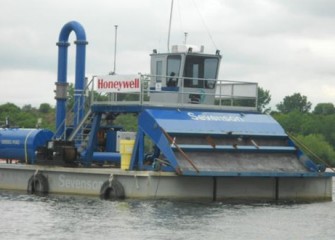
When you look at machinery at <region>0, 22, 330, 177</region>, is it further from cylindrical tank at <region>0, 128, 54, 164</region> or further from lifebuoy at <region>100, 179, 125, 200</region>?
lifebuoy at <region>100, 179, 125, 200</region>

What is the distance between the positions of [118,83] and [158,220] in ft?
32.9

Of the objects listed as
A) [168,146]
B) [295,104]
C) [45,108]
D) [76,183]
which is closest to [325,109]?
[295,104]

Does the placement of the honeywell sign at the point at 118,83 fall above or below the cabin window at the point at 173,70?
below

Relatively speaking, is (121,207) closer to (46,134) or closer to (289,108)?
(46,134)

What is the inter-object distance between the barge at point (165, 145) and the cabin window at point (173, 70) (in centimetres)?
A: 4

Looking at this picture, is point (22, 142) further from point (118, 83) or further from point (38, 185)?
point (118, 83)

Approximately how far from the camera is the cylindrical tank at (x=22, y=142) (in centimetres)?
4122

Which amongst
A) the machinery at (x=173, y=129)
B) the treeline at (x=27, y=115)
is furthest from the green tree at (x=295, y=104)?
the machinery at (x=173, y=129)

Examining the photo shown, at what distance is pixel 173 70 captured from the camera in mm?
40938

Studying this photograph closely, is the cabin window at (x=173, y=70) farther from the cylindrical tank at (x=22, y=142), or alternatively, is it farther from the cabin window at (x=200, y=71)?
the cylindrical tank at (x=22, y=142)

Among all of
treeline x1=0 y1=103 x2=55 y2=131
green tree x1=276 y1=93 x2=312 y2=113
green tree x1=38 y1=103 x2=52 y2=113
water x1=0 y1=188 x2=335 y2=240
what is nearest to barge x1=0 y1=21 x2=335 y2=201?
water x1=0 y1=188 x2=335 y2=240

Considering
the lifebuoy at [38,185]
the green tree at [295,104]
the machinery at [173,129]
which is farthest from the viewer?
the green tree at [295,104]

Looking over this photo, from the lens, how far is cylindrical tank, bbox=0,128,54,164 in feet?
135

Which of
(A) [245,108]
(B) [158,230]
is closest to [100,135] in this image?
(A) [245,108]
